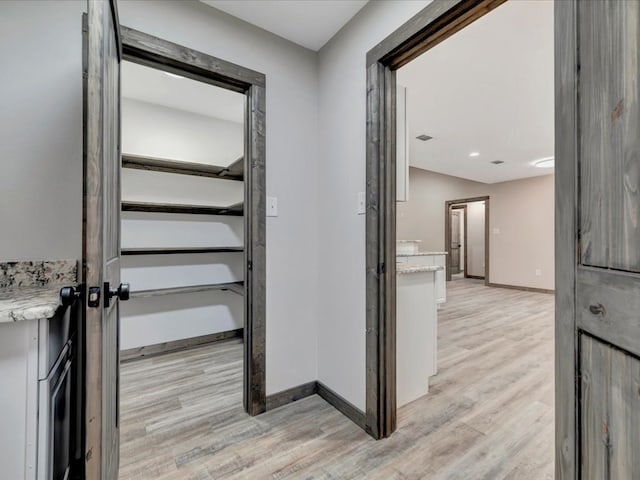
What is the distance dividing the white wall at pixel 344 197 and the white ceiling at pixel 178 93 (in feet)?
3.56

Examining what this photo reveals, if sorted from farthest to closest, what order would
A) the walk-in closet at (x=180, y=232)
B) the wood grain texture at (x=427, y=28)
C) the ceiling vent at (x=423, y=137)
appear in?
the ceiling vent at (x=423, y=137), the walk-in closet at (x=180, y=232), the wood grain texture at (x=427, y=28)

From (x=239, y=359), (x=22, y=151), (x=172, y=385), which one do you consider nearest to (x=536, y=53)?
(x=22, y=151)

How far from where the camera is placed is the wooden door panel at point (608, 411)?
1.86 ft

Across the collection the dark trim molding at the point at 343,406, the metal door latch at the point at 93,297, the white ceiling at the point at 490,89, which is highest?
the white ceiling at the point at 490,89

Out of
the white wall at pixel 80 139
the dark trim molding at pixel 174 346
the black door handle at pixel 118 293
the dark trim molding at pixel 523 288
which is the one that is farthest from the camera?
the dark trim molding at pixel 523 288

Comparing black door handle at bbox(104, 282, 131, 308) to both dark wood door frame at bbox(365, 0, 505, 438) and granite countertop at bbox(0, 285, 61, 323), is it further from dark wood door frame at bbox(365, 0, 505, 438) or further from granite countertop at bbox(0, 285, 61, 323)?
dark wood door frame at bbox(365, 0, 505, 438)

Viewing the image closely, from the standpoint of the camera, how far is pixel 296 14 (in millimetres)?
1748

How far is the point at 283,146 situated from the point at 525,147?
14.0 ft

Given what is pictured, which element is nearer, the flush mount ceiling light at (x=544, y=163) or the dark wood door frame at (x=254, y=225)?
the dark wood door frame at (x=254, y=225)

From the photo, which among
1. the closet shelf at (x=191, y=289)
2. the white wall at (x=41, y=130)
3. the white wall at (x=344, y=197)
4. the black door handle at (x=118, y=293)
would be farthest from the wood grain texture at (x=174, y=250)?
the black door handle at (x=118, y=293)

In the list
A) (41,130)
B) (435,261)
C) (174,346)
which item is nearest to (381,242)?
(41,130)

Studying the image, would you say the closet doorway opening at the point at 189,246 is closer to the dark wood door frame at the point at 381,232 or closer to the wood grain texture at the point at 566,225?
the dark wood door frame at the point at 381,232

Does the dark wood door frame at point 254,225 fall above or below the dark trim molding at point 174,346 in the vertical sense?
above

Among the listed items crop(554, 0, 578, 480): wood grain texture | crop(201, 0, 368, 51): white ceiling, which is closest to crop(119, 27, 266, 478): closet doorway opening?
→ crop(201, 0, 368, 51): white ceiling
